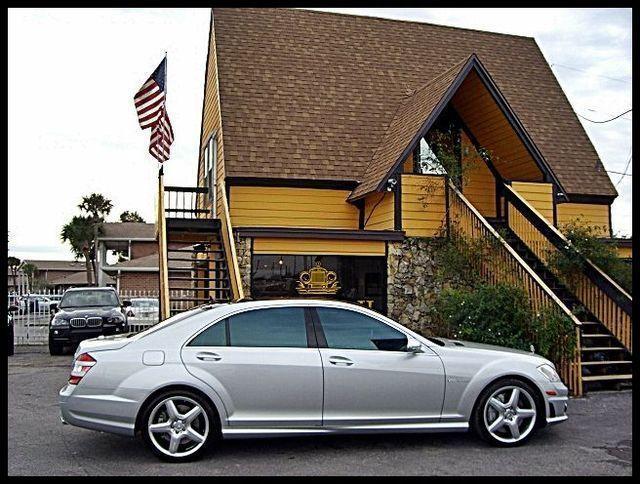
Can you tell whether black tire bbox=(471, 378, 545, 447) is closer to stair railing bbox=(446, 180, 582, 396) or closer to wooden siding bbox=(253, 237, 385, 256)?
stair railing bbox=(446, 180, 582, 396)

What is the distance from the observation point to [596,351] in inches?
456

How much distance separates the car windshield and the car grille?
0.96 meters

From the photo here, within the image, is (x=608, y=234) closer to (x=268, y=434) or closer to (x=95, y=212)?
(x=268, y=434)

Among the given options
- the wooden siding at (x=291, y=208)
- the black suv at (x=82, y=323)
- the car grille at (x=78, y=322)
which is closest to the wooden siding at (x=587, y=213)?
the wooden siding at (x=291, y=208)

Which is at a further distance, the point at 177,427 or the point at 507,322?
the point at 507,322

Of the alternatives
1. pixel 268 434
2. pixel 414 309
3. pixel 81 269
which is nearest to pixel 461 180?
pixel 414 309

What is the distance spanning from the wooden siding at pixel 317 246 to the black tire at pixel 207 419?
7.03m

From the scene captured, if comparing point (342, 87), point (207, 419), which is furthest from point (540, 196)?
point (207, 419)

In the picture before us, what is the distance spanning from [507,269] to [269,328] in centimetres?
648

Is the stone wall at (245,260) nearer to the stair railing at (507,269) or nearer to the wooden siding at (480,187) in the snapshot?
the stair railing at (507,269)

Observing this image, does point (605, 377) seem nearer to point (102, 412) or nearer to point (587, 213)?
point (102, 412)

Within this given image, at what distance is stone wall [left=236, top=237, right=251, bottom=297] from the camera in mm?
13609

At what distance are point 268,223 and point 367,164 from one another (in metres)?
2.64

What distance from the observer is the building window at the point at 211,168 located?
17594 millimetres
